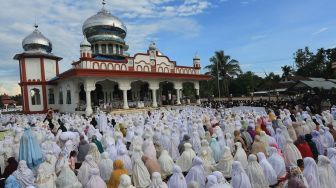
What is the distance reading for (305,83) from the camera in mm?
19203

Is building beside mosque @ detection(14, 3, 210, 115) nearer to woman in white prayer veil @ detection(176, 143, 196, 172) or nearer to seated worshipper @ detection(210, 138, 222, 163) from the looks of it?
seated worshipper @ detection(210, 138, 222, 163)

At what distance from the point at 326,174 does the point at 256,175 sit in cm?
110

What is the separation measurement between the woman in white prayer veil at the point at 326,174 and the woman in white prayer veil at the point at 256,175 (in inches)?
35.8

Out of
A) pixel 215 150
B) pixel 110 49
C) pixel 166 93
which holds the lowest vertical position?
pixel 215 150

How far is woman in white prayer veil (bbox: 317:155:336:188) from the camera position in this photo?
185 inches

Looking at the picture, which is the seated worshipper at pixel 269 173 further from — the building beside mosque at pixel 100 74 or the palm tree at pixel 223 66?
the palm tree at pixel 223 66

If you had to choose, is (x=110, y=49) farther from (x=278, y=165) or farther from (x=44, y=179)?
(x=278, y=165)

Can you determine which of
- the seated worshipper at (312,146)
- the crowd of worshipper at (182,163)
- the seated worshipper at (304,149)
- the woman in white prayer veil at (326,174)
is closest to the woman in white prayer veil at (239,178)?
the crowd of worshipper at (182,163)

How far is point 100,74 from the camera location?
20.9m

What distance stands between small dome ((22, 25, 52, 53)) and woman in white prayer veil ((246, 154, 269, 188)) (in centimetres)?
2575

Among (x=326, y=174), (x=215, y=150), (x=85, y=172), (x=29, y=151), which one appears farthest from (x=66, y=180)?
(x=326, y=174)

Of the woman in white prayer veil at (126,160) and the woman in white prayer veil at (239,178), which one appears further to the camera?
the woman in white prayer veil at (126,160)

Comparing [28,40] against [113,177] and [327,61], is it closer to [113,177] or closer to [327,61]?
[113,177]

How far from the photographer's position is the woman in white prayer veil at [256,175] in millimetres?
5145
